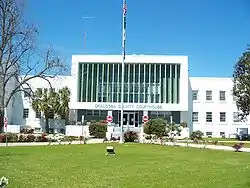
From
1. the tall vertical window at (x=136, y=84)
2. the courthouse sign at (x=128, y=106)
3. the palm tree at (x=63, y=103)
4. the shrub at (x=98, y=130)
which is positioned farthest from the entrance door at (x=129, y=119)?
the shrub at (x=98, y=130)

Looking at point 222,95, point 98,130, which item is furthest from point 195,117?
point 98,130

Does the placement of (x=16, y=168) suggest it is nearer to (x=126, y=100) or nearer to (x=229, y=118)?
(x=126, y=100)

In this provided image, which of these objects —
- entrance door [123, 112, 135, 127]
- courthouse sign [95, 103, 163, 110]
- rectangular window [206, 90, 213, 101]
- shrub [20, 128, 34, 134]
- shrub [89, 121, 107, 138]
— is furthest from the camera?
rectangular window [206, 90, 213, 101]

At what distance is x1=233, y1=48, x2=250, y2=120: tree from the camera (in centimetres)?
5619

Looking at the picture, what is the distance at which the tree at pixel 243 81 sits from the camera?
56188 millimetres

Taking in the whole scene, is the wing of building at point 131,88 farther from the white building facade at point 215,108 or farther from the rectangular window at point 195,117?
the white building facade at point 215,108

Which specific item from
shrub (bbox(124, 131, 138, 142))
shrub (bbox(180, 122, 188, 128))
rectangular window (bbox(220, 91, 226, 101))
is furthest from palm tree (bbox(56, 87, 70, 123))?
rectangular window (bbox(220, 91, 226, 101))

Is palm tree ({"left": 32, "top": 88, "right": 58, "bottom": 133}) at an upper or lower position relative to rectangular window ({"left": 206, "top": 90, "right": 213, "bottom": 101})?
lower

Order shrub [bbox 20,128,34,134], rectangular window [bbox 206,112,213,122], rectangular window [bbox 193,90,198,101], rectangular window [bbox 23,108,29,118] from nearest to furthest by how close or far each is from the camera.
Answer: shrub [bbox 20,128,34,134] < rectangular window [bbox 23,108,29,118] < rectangular window [bbox 206,112,213,122] < rectangular window [bbox 193,90,198,101]

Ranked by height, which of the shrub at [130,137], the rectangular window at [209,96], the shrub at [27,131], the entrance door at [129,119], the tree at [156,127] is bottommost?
the shrub at [130,137]

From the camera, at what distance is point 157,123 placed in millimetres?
51406

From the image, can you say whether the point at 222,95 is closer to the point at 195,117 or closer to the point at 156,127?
the point at 195,117

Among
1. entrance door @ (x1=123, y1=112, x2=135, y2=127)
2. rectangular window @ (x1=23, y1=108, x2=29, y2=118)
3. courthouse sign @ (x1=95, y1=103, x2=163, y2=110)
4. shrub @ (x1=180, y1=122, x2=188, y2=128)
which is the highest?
courthouse sign @ (x1=95, y1=103, x2=163, y2=110)

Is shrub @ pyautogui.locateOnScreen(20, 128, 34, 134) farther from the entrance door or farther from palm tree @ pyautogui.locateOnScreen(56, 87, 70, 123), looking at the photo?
the entrance door
